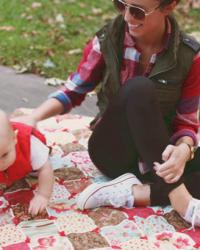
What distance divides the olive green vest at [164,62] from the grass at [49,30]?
65.9 inches

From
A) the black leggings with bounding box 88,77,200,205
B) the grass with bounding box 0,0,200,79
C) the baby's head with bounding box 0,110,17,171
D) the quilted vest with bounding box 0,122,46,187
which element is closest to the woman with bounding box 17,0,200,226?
the black leggings with bounding box 88,77,200,205

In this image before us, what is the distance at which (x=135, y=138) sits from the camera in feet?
6.66

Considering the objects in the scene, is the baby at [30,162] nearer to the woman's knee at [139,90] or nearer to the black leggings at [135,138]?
the black leggings at [135,138]

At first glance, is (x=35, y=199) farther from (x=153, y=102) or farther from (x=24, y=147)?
(x=153, y=102)

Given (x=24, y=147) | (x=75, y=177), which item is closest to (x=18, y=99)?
(x=75, y=177)

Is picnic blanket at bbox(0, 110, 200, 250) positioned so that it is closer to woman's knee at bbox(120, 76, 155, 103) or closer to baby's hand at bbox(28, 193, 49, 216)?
baby's hand at bbox(28, 193, 49, 216)

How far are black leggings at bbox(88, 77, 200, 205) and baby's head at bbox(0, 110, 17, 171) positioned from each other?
381 mm

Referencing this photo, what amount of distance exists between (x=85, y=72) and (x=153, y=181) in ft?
1.77

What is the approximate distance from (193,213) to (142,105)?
450 mm

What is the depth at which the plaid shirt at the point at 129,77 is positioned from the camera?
2.14 meters

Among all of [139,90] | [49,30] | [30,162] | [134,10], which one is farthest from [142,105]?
[49,30]

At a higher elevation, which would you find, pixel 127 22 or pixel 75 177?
pixel 127 22

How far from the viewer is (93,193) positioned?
2117 millimetres

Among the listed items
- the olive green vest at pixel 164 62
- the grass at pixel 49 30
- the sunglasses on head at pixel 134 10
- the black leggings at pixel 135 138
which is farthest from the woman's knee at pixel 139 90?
the grass at pixel 49 30
